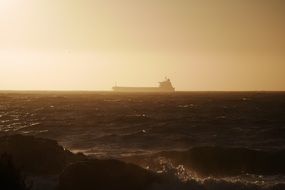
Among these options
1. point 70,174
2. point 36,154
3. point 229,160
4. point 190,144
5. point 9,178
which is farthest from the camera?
point 190,144

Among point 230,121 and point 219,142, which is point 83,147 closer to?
point 219,142

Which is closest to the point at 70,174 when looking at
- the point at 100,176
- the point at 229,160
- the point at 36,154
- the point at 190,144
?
the point at 100,176

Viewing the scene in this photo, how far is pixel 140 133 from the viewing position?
4297cm

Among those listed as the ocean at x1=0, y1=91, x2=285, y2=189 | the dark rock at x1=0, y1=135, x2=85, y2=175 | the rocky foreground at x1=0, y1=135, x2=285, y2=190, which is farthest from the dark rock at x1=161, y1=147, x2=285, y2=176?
the dark rock at x1=0, y1=135, x2=85, y2=175

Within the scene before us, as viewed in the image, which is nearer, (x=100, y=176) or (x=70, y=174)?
(x=70, y=174)

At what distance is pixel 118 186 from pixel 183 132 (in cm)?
2761

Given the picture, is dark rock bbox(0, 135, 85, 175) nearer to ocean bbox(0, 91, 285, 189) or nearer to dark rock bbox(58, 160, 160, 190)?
dark rock bbox(58, 160, 160, 190)

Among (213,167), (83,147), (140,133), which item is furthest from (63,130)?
(213,167)

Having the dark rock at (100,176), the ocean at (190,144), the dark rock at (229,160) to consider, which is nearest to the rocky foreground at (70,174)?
the dark rock at (100,176)

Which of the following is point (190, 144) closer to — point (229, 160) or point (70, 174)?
point (229, 160)

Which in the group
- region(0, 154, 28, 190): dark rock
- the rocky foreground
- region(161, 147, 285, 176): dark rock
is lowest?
region(161, 147, 285, 176): dark rock

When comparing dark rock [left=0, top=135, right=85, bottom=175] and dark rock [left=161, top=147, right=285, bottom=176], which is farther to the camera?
dark rock [left=161, top=147, right=285, bottom=176]

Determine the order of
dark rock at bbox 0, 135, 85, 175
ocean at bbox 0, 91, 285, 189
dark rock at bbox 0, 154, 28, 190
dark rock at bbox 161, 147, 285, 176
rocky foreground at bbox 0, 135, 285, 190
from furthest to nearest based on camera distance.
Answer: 1. dark rock at bbox 161, 147, 285, 176
2. ocean at bbox 0, 91, 285, 189
3. dark rock at bbox 0, 135, 85, 175
4. rocky foreground at bbox 0, 135, 285, 190
5. dark rock at bbox 0, 154, 28, 190

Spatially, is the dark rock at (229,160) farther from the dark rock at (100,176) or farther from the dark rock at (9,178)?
the dark rock at (9,178)
